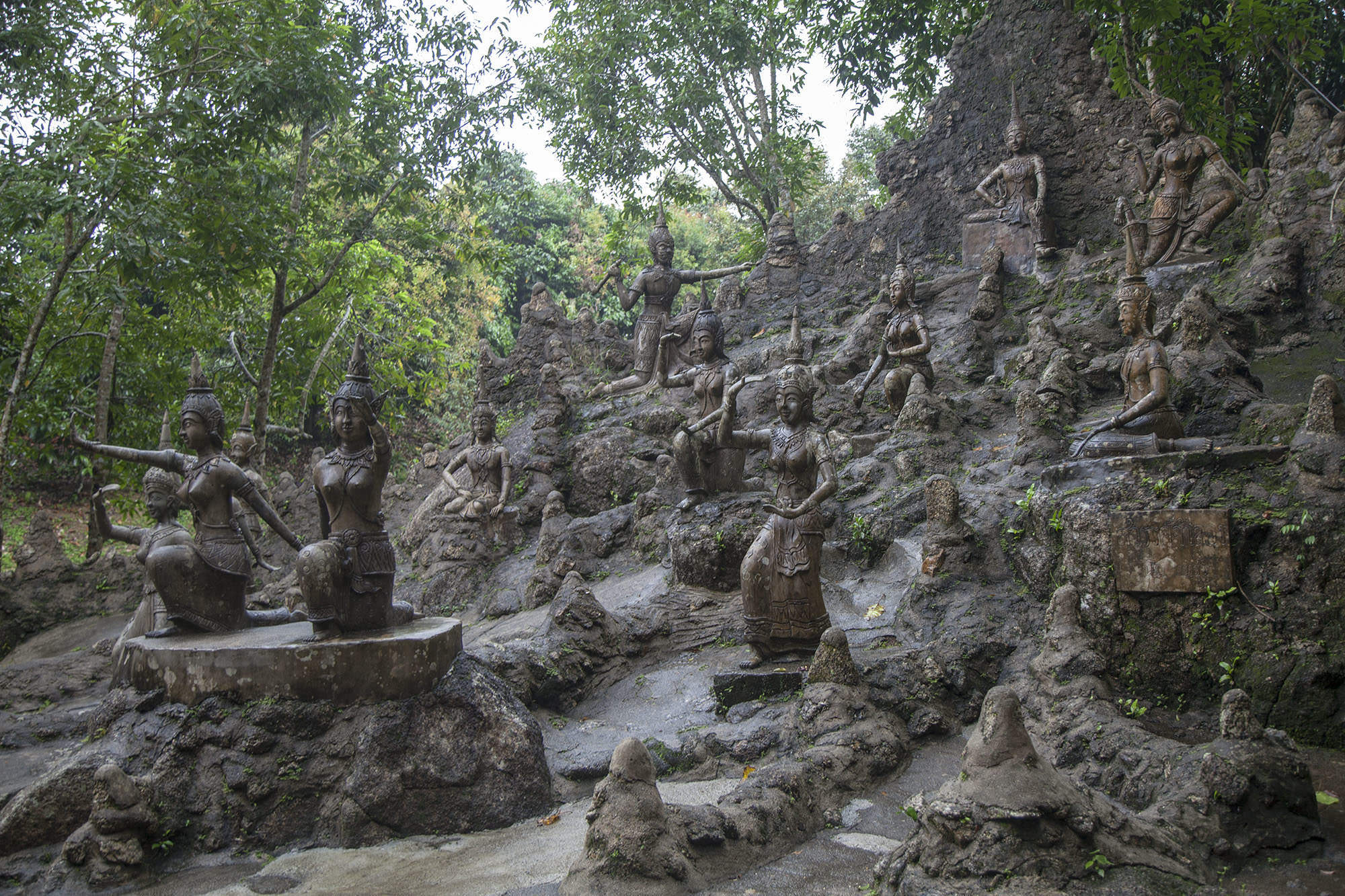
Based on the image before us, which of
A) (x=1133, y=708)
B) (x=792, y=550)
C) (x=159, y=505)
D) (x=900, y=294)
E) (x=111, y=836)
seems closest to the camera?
(x=111, y=836)

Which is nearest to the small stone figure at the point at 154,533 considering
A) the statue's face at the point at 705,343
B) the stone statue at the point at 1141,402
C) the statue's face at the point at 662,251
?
the statue's face at the point at 705,343

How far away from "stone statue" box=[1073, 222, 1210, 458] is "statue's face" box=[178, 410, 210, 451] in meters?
6.79

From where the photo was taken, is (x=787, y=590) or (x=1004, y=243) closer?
(x=787, y=590)

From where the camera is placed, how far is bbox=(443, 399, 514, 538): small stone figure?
13.1 meters

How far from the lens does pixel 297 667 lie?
5.30 meters

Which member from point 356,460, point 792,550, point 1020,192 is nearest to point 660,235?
point 1020,192

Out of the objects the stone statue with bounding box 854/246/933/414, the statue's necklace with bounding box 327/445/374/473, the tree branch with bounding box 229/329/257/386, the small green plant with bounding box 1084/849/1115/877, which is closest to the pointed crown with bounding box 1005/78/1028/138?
the stone statue with bounding box 854/246/933/414

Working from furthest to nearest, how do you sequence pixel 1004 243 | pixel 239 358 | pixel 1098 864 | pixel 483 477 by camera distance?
1. pixel 1004 243
2. pixel 239 358
3. pixel 483 477
4. pixel 1098 864

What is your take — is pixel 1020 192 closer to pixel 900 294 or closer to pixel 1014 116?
pixel 1014 116

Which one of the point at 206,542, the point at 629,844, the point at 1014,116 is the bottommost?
the point at 629,844

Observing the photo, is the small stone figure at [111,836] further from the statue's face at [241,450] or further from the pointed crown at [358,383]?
the statue's face at [241,450]

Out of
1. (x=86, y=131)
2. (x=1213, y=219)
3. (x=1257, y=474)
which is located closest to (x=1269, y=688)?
(x=1257, y=474)

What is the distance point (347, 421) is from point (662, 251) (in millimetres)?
10426

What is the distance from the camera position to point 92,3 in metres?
11.1
